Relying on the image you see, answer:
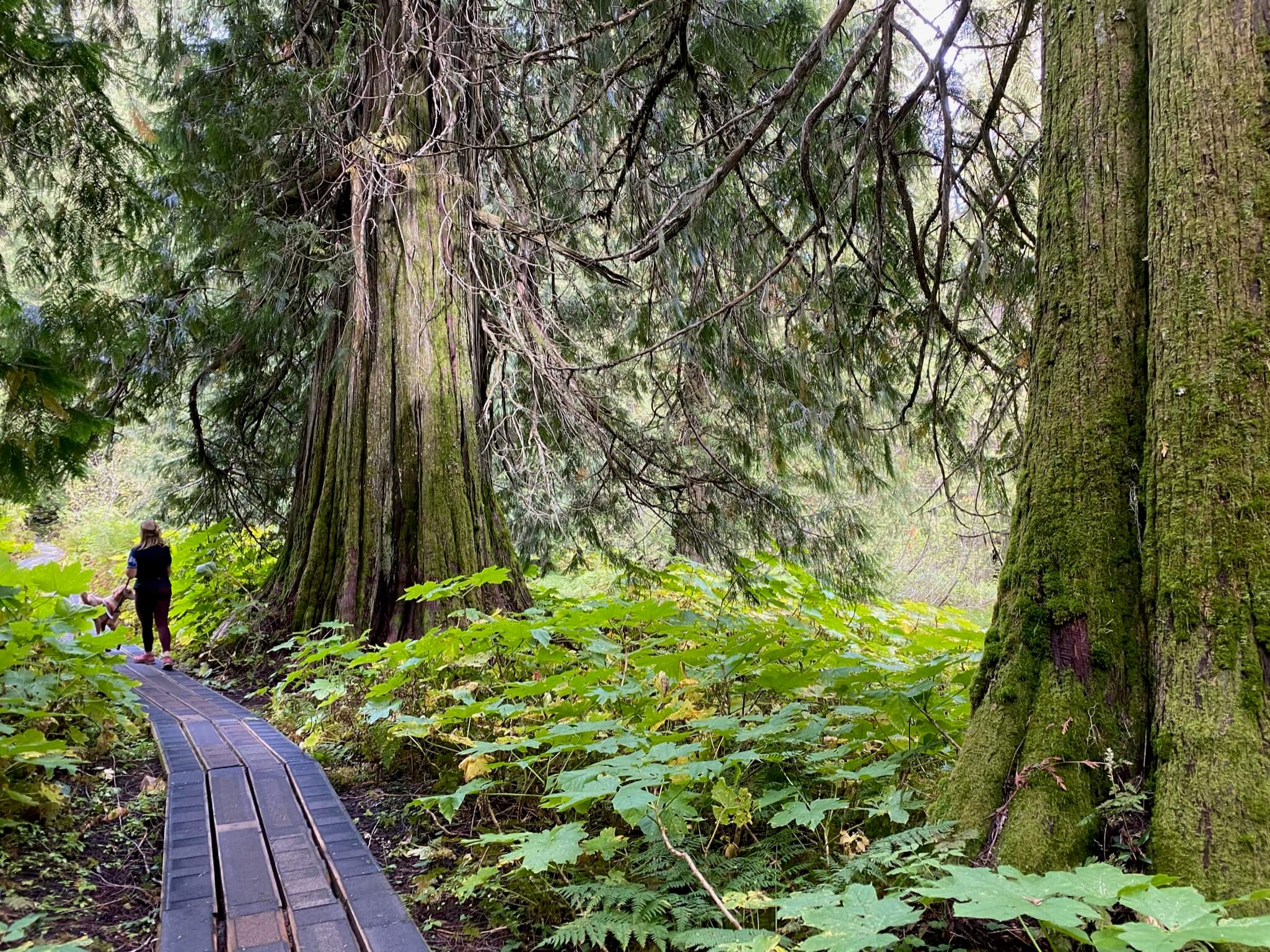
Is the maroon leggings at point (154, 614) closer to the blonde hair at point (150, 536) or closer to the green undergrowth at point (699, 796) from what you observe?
the blonde hair at point (150, 536)

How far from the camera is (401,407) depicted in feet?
18.4

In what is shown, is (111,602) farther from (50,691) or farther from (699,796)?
(699,796)

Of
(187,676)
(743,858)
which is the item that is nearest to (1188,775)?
(743,858)

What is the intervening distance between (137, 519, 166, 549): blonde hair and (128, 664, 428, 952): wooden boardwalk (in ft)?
11.6

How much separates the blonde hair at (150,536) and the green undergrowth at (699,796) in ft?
11.4

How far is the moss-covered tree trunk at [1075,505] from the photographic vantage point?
1.73 m

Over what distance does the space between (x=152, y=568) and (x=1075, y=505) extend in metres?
7.19

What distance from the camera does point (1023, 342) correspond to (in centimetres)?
367

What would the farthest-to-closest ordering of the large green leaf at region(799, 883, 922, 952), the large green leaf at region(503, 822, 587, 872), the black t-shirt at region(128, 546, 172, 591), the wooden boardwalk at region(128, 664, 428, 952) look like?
the black t-shirt at region(128, 546, 172, 591)
the wooden boardwalk at region(128, 664, 428, 952)
the large green leaf at region(503, 822, 587, 872)
the large green leaf at region(799, 883, 922, 952)

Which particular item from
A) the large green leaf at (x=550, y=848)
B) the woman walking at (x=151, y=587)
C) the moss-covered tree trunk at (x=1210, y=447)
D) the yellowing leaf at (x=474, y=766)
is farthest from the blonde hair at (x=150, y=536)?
the moss-covered tree trunk at (x=1210, y=447)

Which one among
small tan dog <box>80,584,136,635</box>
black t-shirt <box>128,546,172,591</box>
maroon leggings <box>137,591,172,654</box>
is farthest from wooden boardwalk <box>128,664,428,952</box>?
small tan dog <box>80,584,136,635</box>

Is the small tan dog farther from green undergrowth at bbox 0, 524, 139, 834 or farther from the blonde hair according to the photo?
green undergrowth at bbox 0, 524, 139, 834

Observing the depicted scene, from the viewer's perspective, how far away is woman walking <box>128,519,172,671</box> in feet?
21.3

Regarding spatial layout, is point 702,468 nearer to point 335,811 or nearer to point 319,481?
point 319,481
